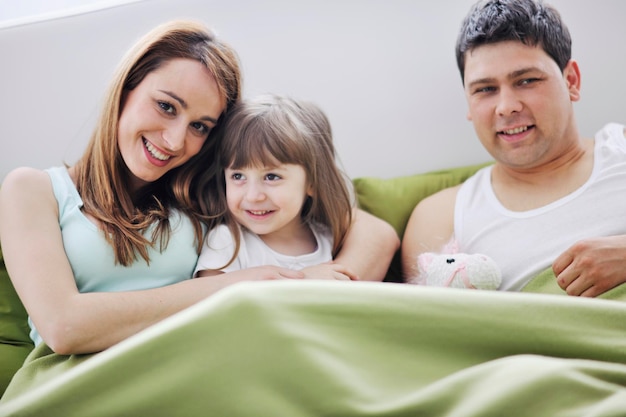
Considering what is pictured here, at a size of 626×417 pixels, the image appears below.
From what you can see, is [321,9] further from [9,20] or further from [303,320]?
[303,320]

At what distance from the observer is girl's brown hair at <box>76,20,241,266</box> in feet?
4.25

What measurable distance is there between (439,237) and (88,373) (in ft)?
2.94

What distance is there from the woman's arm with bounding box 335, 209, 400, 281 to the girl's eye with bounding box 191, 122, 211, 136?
40 centimetres

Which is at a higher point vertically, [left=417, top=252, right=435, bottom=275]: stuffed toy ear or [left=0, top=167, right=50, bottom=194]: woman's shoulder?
[left=0, top=167, right=50, bottom=194]: woman's shoulder

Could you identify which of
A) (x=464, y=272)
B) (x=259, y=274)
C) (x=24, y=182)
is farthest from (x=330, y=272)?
(x=24, y=182)

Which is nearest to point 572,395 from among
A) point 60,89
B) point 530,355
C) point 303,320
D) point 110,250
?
point 530,355

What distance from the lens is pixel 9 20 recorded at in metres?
1.73

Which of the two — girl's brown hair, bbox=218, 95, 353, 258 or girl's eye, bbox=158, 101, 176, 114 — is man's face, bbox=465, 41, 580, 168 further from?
girl's eye, bbox=158, 101, 176, 114

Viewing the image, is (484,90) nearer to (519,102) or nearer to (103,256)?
(519,102)

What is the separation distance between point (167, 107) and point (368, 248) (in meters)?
0.53

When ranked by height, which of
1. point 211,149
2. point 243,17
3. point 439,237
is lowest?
point 439,237

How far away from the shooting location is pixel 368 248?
1.46 meters

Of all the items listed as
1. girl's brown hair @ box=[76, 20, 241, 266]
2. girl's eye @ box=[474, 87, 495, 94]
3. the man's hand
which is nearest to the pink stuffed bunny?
the man's hand

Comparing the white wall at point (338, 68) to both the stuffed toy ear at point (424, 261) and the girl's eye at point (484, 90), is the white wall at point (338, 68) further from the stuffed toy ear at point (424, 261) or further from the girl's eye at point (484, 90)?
the stuffed toy ear at point (424, 261)
